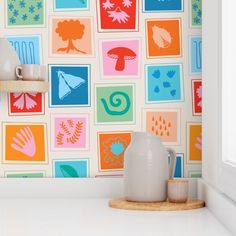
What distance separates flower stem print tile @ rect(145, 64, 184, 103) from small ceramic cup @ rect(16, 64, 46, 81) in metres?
0.42

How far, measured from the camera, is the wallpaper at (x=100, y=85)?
2137 millimetres

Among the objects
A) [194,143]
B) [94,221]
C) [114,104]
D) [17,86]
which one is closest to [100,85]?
[114,104]

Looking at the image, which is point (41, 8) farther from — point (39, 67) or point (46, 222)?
point (46, 222)

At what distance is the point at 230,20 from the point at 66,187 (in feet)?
2.95

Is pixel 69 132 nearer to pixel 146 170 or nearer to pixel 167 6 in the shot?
pixel 146 170

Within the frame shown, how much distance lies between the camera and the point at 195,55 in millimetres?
2146

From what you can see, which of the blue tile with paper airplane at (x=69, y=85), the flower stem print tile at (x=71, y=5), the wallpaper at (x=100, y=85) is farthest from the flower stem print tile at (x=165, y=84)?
the flower stem print tile at (x=71, y=5)

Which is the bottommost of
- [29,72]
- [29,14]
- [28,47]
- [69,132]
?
[69,132]

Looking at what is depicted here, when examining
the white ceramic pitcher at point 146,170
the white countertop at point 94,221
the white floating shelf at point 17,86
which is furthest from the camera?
the white floating shelf at point 17,86

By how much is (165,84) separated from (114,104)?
8.4 inches

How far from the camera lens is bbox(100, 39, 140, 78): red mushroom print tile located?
2.15 m

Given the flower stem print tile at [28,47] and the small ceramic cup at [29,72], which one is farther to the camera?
the flower stem print tile at [28,47]

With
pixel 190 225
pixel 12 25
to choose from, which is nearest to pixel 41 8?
pixel 12 25

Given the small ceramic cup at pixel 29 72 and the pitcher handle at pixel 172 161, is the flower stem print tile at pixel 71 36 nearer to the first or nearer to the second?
the small ceramic cup at pixel 29 72
